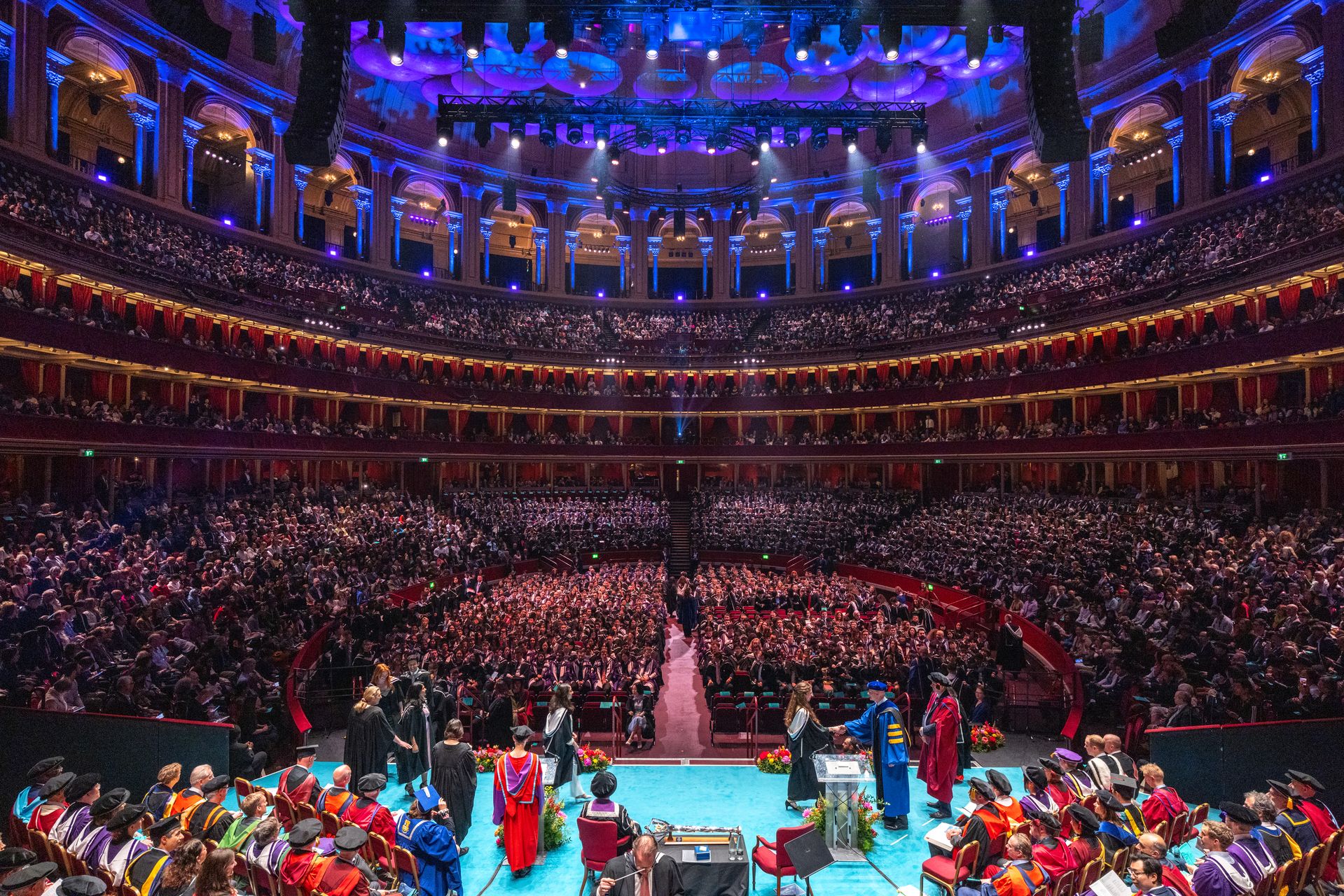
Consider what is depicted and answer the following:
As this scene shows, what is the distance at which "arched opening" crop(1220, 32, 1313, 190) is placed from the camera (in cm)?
2589

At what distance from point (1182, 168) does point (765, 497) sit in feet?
A: 69.4

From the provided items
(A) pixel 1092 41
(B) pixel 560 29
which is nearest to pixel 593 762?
(B) pixel 560 29

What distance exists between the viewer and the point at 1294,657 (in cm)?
1180

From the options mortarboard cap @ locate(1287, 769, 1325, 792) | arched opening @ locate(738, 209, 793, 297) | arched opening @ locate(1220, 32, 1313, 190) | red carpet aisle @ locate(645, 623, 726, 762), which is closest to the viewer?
mortarboard cap @ locate(1287, 769, 1325, 792)

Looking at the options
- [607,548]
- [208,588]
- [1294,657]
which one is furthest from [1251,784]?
[607,548]

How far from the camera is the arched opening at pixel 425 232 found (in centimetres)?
4159

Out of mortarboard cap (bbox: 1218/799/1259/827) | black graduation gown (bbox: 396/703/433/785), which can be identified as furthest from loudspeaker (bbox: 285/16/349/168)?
mortarboard cap (bbox: 1218/799/1259/827)

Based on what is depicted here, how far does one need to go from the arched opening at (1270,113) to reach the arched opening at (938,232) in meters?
11.6

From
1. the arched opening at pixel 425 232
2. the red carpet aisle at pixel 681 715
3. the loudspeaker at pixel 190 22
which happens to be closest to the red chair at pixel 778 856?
the red carpet aisle at pixel 681 715

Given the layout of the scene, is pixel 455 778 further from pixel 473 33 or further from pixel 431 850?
pixel 473 33

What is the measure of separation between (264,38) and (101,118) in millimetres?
20887

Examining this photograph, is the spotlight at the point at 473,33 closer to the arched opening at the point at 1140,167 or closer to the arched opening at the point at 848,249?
the arched opening at the point at 1140,167

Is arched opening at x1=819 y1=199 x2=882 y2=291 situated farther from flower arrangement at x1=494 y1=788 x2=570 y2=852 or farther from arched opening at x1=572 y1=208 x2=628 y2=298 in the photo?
flower arrangement at x1=494 y1=788 x2=570 y2=852

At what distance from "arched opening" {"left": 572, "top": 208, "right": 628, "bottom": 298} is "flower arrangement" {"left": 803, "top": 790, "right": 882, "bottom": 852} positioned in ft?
131
